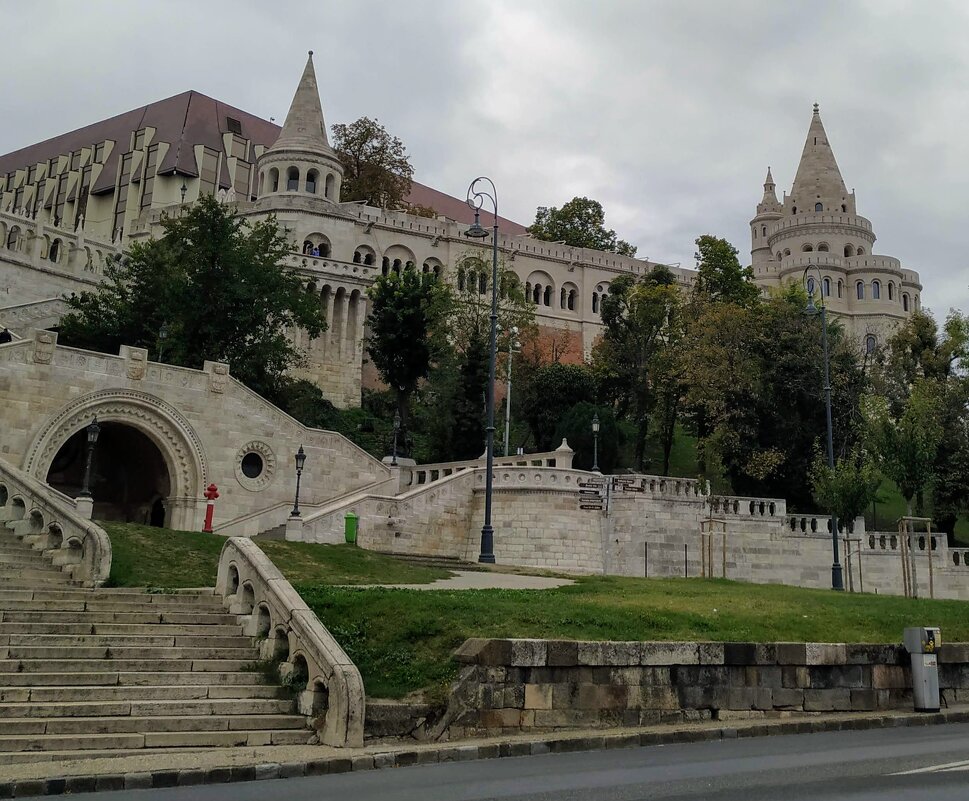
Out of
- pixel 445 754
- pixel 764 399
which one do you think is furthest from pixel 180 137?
pixel 445 754

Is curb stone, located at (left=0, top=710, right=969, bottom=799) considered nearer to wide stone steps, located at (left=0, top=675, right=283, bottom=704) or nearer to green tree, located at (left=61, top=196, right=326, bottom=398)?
wide stone steps, located at (left=0, top=675, right=283, bottom=704)

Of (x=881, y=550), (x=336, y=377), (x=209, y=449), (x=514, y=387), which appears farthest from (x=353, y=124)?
(x=881, y=550)

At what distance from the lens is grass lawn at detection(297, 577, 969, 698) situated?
38.2 ft

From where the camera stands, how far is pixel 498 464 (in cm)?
3525

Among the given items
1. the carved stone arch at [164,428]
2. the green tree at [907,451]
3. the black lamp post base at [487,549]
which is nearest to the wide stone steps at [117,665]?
the black lamp post base at [487,549]

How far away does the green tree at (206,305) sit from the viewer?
36.8m

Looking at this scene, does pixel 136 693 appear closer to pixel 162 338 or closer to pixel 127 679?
pixel 127 679

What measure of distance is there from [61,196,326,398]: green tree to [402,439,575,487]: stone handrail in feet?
25.8

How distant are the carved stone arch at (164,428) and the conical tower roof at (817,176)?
6868 centimetres

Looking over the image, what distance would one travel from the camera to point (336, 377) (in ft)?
183

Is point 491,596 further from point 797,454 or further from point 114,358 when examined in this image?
point 797,454

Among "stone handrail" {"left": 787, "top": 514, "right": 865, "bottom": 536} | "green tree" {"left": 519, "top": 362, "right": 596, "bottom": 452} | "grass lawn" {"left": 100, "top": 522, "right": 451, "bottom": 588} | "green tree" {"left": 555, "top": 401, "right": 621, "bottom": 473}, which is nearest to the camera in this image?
"grass lawn" {"left": 100, "top": 522, "right": 451, "bottom": 588}

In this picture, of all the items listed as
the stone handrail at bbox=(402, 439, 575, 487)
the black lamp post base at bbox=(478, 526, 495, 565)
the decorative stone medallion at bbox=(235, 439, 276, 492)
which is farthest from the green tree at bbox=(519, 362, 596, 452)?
the black lamp post base at bbox=(478, 526, 495, 565)

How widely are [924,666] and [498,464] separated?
22.5 meters
